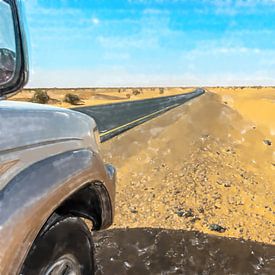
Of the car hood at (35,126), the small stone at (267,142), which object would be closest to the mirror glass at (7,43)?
the car hood at (35,126)

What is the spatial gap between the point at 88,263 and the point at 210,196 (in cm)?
682

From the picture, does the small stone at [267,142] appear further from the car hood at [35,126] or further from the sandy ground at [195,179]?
the car hood at [35,126]

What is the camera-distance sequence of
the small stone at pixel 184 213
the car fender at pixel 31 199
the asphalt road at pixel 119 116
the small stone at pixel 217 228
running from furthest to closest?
1. the asphalt road at pixel 119 116
2. the small stone at pixel 184 213
3. the small stone at pixel 217 228
4. the car fender at pixel 31 199

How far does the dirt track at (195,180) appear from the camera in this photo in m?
8.66

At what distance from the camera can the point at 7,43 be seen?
255 cm

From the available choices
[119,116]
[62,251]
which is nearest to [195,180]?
[62,251]

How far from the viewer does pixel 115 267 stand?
631cm

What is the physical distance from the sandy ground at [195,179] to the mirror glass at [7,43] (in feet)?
19.9

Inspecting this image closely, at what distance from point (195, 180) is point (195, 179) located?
2.6 inches

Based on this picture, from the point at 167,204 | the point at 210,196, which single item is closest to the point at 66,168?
the point at 167,204

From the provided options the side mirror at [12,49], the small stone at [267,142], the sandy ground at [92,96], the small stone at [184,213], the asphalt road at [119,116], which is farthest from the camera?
the sandy ground at [92,96]

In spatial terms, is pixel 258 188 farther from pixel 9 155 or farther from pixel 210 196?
pixel 9 155

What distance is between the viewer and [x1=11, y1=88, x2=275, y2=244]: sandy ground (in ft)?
28.5

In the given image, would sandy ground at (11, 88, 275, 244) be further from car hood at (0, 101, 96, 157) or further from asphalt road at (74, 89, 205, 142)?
car hood at (0, 101, 96, 157)
